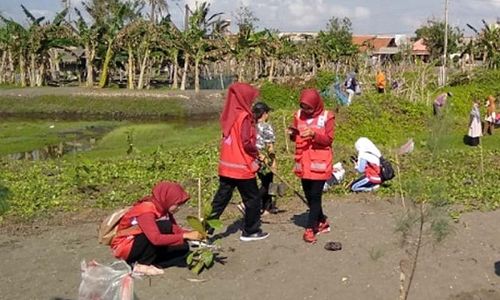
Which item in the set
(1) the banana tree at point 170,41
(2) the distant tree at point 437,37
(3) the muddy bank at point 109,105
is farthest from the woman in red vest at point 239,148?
(2) the distant tree at point 437,37

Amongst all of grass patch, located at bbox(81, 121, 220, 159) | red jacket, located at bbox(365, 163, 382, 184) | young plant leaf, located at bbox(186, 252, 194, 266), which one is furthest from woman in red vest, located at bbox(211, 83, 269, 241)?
grass patch, located at bbox(81, 121, 220, 159)

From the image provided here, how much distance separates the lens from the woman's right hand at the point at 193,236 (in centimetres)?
660

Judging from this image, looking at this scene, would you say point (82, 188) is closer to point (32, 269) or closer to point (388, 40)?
point (32, 269)

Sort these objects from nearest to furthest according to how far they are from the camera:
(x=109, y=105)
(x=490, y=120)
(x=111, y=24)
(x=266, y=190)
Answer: (x=266, y=190) < (x=490, y=120) < (x=109, y=105) < (x=111, y=24)

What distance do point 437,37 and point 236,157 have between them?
177ft

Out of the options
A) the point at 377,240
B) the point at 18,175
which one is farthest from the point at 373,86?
the point at 377,240

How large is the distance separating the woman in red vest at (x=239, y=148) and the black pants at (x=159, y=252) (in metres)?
0.79

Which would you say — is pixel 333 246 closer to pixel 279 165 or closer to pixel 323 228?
pixel 323 228

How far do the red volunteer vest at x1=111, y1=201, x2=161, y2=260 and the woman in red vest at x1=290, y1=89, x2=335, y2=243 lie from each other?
196 centimetres

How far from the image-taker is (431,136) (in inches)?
221

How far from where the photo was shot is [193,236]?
6629 mm

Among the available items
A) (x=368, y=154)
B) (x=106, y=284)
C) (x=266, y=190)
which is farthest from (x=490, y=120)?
(x=106, y=284)

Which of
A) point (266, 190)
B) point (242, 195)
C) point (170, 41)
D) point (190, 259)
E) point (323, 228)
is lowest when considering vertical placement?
point (323, 228)

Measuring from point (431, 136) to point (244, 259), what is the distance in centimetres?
247
